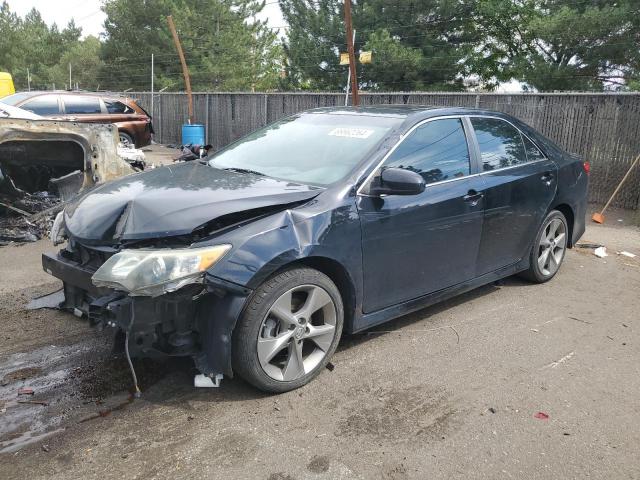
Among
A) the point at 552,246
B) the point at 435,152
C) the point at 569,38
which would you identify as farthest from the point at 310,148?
the point at 569,38

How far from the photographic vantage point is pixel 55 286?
521cm

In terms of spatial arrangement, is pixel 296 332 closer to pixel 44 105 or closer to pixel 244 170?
pixel 244 170

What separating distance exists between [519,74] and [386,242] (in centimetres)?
2014

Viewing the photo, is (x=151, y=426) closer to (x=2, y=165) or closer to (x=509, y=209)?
(x=509, y=209)

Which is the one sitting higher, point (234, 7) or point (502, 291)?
point (234, 7)

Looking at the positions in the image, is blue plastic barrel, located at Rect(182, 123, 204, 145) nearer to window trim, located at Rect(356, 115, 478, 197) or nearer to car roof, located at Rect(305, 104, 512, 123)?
car roof, located at Rect(305, 104, 512, 123)

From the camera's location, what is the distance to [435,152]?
4152 mm

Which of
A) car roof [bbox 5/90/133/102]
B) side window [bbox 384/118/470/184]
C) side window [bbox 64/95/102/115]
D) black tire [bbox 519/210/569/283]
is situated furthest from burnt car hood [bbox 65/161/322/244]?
side window [bbox 64/95/102/115]

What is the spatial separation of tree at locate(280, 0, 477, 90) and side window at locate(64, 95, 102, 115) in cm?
1276

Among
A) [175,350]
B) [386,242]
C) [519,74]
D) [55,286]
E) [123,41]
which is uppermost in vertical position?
[123,41]

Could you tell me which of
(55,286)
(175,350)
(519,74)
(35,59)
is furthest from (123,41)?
(175,350)

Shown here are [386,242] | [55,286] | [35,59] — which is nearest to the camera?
[386,242]

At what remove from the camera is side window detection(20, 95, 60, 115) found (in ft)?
40.7

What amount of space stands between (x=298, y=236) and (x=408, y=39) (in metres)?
23.0
